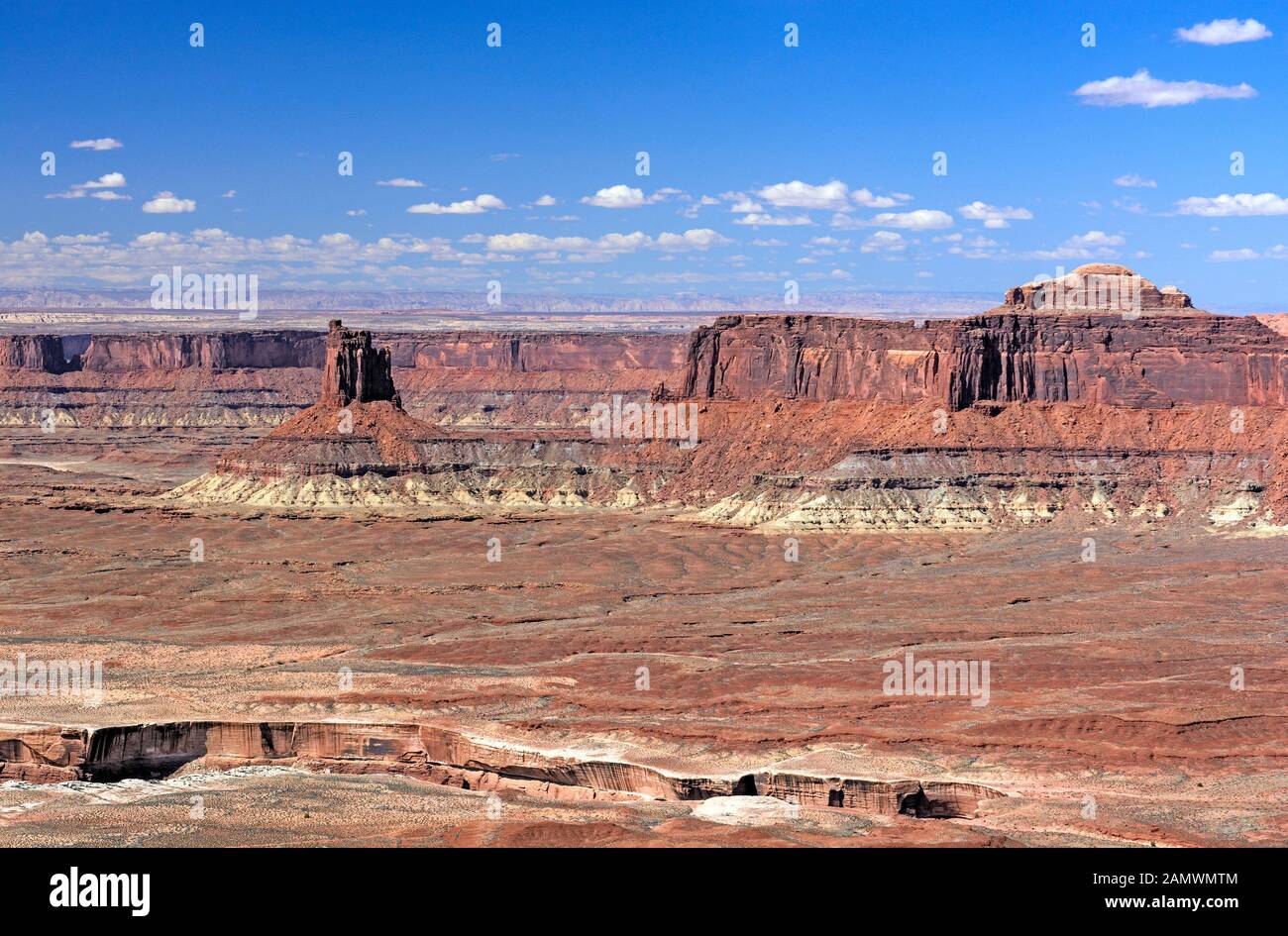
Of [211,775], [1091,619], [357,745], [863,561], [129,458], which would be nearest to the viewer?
[211,775]

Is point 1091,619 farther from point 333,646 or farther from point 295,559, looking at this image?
point 295,559

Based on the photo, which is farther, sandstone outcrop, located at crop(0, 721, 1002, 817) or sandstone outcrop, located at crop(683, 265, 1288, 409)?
sandstone outcrop, located at crop(683, 265, 1288, 409)

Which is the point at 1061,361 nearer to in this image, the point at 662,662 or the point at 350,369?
the point at 350,369

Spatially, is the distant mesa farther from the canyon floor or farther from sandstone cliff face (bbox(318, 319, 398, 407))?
sandstone cliff face (bbox(318, 319, 398, 407))

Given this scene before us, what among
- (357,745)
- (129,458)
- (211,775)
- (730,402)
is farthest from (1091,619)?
(129,458)

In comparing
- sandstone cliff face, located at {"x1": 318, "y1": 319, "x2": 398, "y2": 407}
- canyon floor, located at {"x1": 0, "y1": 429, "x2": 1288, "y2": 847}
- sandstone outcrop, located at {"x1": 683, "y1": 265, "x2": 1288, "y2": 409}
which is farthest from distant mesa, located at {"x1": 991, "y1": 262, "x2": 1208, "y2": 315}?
sandstone cliff face, located at {"x1": 318, "y1": 319, "x2": 398, "y2": 407}

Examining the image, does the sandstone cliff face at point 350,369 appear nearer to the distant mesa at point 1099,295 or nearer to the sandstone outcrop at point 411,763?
the distant mesa at point 1099,295
